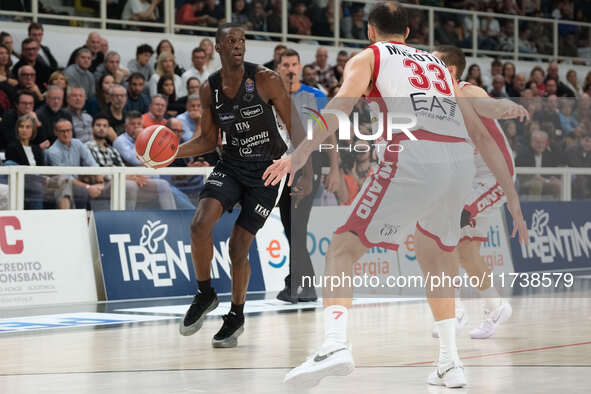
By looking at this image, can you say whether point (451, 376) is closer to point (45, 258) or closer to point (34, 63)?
point (45, 258)

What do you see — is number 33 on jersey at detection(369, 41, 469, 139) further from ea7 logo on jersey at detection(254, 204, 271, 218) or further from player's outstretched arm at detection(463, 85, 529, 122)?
ea7 logo on jersey at detection(254, 204, 271, 218)

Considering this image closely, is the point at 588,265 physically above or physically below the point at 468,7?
below

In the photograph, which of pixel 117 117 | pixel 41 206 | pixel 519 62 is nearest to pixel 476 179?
pixel 41 206

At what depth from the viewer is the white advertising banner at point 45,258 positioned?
1015 cm

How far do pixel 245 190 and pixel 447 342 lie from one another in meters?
2.56

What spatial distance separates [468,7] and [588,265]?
9.69 metres

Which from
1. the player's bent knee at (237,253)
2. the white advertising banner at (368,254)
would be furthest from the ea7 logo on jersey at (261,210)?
the white advertising banner at (368,254)

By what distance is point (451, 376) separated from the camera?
5227 millimetres

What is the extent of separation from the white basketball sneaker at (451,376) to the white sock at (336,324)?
605 millimetres

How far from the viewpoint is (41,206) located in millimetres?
10570

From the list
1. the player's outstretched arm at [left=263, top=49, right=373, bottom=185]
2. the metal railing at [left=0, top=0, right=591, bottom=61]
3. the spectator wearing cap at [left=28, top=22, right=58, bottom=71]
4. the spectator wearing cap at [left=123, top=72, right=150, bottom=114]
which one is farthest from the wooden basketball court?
the metal railing at [left=0, top=0, right=591, bottom=61]

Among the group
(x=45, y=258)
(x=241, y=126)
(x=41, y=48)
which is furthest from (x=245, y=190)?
(x=41, y=48)

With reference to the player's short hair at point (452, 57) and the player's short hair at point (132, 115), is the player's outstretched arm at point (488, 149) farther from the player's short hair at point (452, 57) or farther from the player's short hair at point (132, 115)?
the player's short hair at point (132, 115)

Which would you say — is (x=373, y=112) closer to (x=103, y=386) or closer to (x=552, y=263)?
(x=103, y=386)
